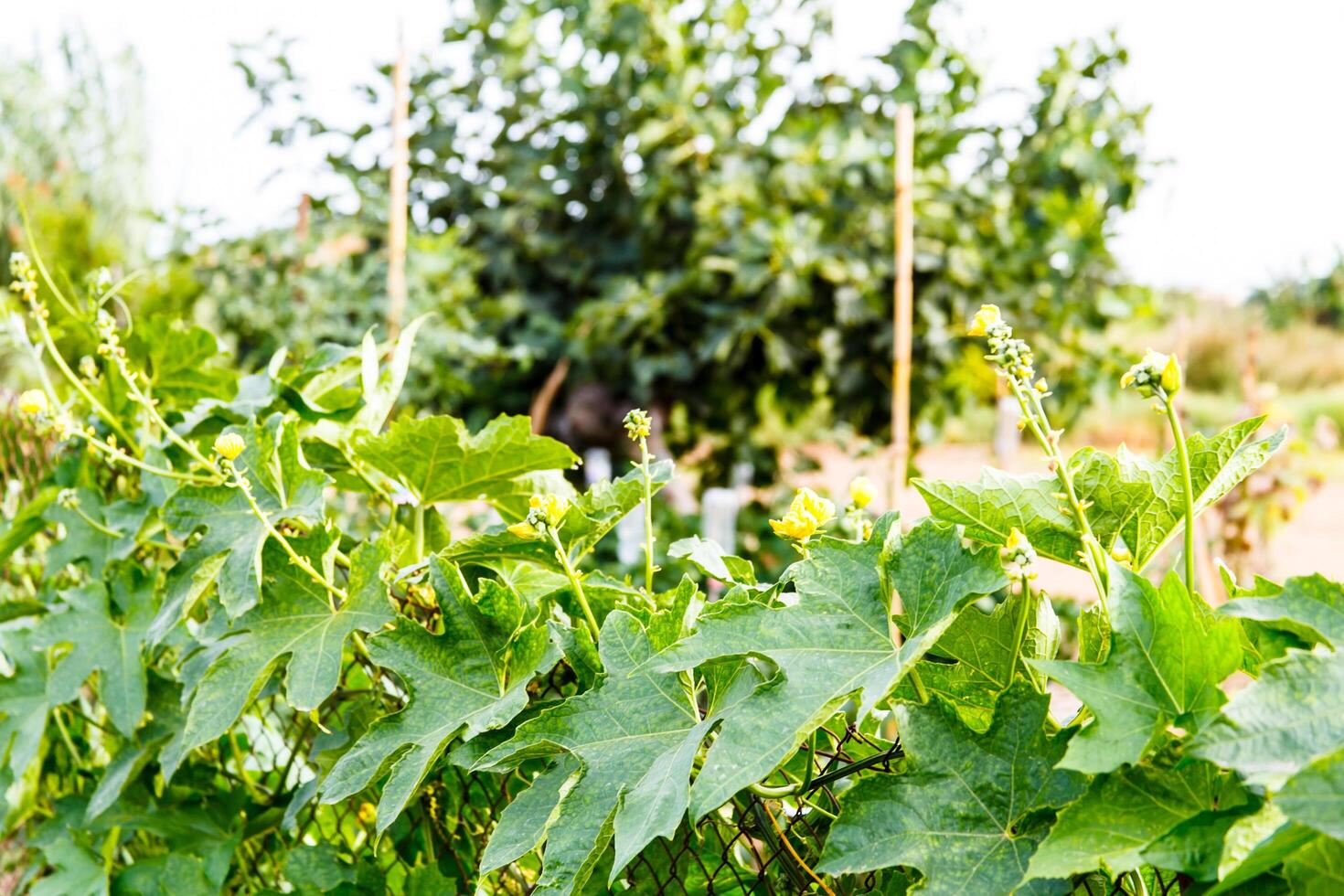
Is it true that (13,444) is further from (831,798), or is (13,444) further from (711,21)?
(711,21)

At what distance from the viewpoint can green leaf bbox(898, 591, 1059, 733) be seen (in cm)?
70

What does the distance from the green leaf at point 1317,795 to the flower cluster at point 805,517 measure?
0.34m

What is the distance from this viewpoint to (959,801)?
0.64m

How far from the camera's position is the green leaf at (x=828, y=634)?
63 cm

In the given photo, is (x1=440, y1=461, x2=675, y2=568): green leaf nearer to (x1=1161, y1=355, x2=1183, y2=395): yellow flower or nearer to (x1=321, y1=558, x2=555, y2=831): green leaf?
(x1=321, y1=558, x2=555, y2=831): green leaf

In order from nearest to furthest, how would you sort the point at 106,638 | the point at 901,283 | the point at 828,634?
the point at 828,634, the point at 106,638, the point at 901,283

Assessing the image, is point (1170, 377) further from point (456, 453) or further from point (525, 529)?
point (456, 453)

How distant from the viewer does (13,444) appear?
6.48ft

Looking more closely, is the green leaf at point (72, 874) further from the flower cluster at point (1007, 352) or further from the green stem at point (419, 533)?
the flower cluster at point (1007, 352)

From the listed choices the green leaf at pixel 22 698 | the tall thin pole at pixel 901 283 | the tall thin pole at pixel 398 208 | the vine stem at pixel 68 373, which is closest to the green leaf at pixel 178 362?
Answer: the vine stem at pixel 68 373

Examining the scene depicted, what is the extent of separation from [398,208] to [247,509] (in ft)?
9.53

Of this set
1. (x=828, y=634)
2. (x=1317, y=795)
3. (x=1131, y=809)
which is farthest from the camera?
(x=828, y=634)

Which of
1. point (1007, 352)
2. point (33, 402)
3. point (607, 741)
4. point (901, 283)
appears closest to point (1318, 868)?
point (1007, 352)

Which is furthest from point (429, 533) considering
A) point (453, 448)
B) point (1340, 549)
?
point (1340, 549)
